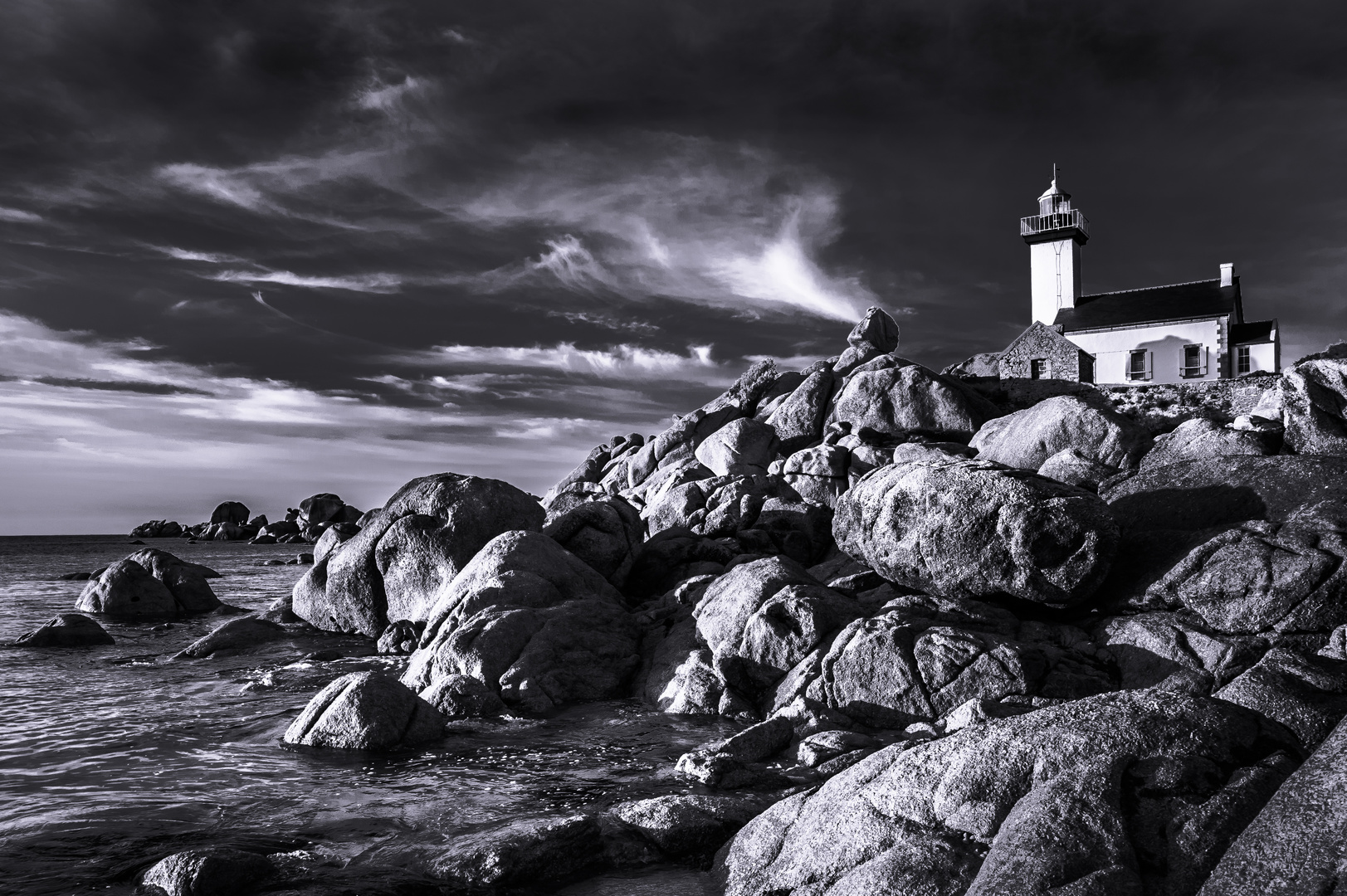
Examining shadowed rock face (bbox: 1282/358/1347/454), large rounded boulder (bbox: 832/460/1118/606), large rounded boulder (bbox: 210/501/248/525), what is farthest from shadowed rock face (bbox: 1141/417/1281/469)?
large rounded boulder (bbox: 210/501/248/525)

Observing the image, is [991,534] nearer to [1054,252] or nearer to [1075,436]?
[1075,436]

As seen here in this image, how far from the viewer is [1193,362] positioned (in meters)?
50.9

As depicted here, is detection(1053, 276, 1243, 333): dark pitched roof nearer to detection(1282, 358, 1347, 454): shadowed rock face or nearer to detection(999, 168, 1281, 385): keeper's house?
detection(999, 168, 1281, 385): keeper's house

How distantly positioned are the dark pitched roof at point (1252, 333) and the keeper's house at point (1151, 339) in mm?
43

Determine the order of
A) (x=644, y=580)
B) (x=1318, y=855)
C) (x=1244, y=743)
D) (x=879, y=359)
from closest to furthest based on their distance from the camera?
(x=1318, y=855), (x=1244, y=743), (x=644, y=580), (x=879, y=359)

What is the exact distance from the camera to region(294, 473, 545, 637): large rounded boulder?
24031 millimetres

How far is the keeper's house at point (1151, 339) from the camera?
45.5 metres

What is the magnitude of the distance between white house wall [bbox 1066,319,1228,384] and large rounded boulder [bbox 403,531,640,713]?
45.4 meters

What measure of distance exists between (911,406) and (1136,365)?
23735 millimetres

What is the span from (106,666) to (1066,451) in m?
24.8

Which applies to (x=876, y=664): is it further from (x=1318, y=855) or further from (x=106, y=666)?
(x=106, y=666)

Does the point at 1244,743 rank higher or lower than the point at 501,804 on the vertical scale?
higher

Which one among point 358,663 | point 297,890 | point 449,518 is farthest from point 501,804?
point 449,518

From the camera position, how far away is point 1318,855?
5.05 meters
